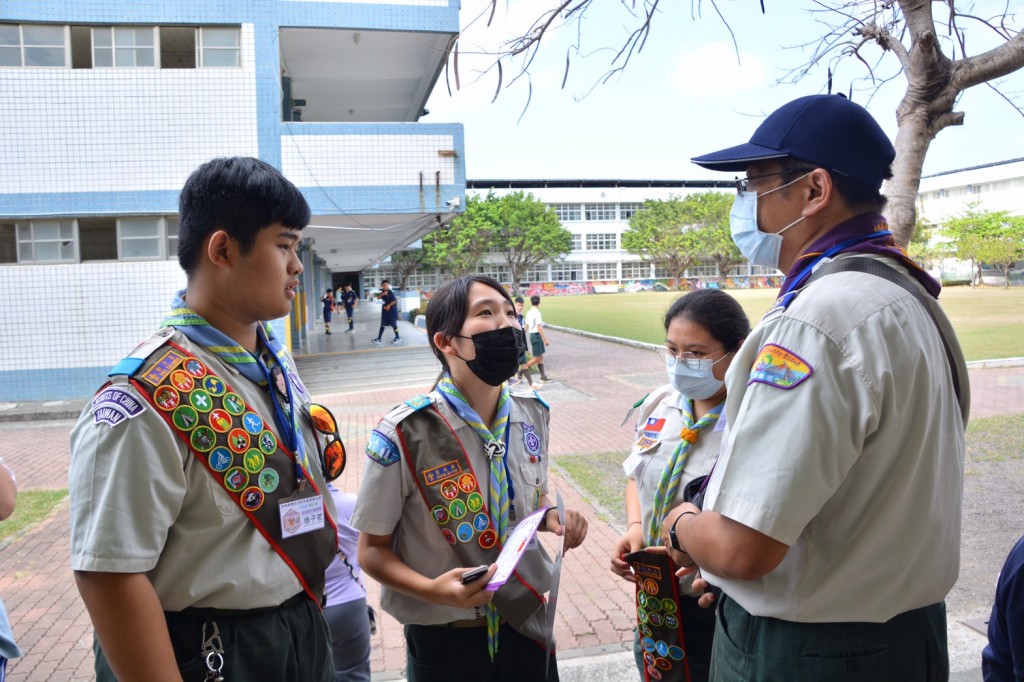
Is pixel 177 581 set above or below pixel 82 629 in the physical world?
above

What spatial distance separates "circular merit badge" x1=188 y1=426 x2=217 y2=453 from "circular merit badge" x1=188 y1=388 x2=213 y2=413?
40mm

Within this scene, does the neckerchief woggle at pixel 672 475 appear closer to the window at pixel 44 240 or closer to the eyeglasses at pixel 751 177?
the eyeglasses at pixel 751 177

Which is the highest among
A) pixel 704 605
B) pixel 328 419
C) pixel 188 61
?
pixel 188 61

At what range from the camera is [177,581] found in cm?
143

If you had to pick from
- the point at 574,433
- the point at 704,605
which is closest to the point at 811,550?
the point at 704,605

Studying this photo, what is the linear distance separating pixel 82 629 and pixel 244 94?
10.3 m

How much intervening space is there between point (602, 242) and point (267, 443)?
7266 centimetres

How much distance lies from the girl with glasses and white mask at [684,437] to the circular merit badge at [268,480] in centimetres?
115

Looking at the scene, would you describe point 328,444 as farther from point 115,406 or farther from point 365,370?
point 365,370

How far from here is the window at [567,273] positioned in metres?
72.0

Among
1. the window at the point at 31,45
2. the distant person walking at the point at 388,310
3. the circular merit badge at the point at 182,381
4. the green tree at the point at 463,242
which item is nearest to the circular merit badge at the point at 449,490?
the circular merit badge at the point at 182,381

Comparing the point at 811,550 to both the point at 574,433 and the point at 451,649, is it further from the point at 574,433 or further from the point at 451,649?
the point at 574,433

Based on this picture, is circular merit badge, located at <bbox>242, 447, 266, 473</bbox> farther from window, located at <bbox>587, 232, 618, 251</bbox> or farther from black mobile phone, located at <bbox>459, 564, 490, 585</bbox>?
window, located at <bbox>587, 232, 618, 251</bbox>

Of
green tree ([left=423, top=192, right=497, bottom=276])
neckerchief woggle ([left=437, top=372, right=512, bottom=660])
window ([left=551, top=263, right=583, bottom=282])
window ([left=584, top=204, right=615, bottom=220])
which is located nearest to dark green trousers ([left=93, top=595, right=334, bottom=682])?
neckerchief woggle ([left=437, top=372, right=512, bottom=660])
